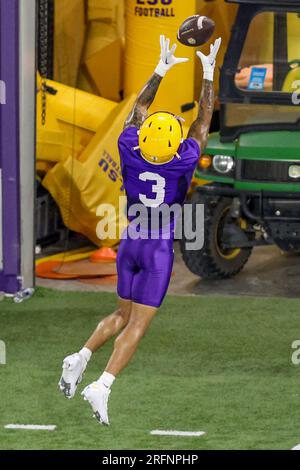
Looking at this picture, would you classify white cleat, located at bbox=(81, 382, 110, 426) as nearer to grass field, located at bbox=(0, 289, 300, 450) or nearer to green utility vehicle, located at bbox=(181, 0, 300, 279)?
grass field, located at bbox=(0, 289, 300, 450)

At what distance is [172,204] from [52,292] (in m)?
3.97

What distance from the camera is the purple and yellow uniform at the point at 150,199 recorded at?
8969 millimetres

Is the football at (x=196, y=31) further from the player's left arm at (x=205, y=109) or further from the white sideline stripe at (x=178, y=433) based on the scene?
the white sideline stripe at (x=178, y=433)

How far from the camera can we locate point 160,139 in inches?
347

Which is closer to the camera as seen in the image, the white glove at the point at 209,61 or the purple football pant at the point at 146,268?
the purple football pant at the point at 146,268

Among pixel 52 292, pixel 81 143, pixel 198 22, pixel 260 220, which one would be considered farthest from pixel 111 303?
pixel 198 22

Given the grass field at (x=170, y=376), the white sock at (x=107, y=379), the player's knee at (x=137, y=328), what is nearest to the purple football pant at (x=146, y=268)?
the player's knee at (x=137, y=328)

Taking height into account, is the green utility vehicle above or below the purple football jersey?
below

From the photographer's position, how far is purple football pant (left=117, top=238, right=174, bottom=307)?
9.01m

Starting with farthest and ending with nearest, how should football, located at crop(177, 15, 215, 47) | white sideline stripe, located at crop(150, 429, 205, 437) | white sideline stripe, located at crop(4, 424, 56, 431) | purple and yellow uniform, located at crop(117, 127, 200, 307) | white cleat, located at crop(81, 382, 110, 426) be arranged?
football, located at crop(177, 15, 215, 47) < purple and yellow uniform, located at crop(117, 127, 200, 307) < white sideline stripe, located at crop(4, 424, 56, 431) < white sideline stripe, located at crop(150, 429, 205, 437) < white cleat, located at crop(81, 382, 110, 426)

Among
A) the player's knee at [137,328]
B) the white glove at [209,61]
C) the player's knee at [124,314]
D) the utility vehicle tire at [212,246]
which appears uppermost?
the white glove at [209,61]

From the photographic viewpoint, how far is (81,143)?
14273mm

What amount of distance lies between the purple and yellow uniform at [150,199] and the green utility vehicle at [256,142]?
132 inches

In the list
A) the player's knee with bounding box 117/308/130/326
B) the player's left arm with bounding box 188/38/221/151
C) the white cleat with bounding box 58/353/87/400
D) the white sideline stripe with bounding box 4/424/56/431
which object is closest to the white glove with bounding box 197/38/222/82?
the player's left arm with bounding box 188/38/221/151
